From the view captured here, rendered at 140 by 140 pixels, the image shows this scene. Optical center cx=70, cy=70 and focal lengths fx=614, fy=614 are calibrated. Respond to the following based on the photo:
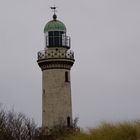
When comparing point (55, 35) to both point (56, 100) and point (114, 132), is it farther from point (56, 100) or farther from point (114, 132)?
point (114, 132)

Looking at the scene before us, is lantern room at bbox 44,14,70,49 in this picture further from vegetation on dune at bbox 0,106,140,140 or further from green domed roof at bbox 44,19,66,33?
vegetation on dune at bbox 0,106,140,140

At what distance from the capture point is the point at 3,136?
3369cm

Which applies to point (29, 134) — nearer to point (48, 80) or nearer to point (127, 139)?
point (48, 80)

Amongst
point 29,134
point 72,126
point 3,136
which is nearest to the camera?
point 3,136

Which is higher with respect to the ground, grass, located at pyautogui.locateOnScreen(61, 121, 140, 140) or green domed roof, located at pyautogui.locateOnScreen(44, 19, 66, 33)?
green domed roof, located at pyautogui.locateOnScreen(44, 19, 66, 33)

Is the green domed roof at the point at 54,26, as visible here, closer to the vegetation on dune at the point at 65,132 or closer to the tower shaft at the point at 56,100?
the tower shaft at the point at 56,100

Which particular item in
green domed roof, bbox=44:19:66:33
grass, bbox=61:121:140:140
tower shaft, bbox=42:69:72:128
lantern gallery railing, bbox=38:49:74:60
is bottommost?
grass, bbox=61:121:140:140

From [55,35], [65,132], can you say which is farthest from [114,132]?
[55,35]

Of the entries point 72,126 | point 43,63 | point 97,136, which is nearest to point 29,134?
point 72,126

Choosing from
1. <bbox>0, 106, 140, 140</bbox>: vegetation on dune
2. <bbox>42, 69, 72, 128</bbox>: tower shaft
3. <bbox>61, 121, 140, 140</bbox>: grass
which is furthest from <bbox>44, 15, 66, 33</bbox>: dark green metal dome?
<bbox>61, 121, 140, 140</bbox>: grass

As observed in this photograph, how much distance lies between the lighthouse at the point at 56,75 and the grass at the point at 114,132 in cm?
1862

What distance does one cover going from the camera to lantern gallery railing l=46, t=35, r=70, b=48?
46.2 meters

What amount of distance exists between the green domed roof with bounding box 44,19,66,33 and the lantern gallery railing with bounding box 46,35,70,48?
618 millimetres

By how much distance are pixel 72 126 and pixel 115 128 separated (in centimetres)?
1896
